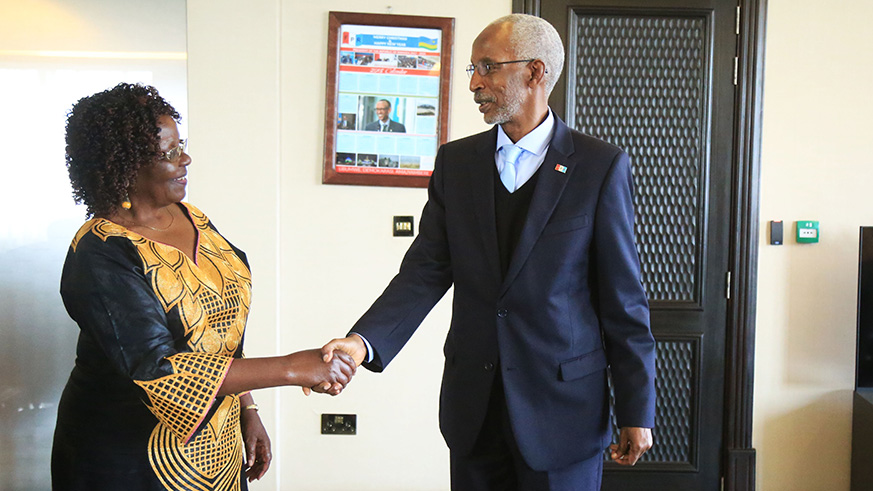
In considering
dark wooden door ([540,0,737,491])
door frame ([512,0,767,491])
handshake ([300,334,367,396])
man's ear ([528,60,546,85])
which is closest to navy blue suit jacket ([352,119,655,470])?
man's ear ([528,60,546,85])

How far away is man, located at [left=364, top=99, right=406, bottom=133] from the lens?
9.94 ft

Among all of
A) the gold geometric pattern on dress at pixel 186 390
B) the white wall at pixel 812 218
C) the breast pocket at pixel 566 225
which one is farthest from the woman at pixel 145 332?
the white wall at pixel 812 218

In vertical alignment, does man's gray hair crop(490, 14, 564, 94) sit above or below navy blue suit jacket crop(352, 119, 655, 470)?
above

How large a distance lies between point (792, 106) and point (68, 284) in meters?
2.85

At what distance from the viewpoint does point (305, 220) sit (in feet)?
10.1

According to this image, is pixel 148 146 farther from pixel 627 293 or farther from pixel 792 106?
pixel 792 106

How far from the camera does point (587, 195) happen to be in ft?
5.16

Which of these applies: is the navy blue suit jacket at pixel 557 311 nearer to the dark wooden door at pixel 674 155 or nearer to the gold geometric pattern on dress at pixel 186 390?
the gold geometric pattern on dress at pixel 186 390

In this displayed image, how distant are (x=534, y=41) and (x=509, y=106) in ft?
0.51

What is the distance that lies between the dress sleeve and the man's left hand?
90cm

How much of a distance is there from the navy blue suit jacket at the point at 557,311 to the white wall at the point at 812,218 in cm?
177

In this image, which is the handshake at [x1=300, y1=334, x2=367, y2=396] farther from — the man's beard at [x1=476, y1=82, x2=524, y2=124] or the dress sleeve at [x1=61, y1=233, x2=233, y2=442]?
the man's beard at [x1=476, y1=82, x2=524, y2=124]

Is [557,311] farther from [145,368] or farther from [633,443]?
[145,368]

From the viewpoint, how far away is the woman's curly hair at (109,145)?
60.2 inches
